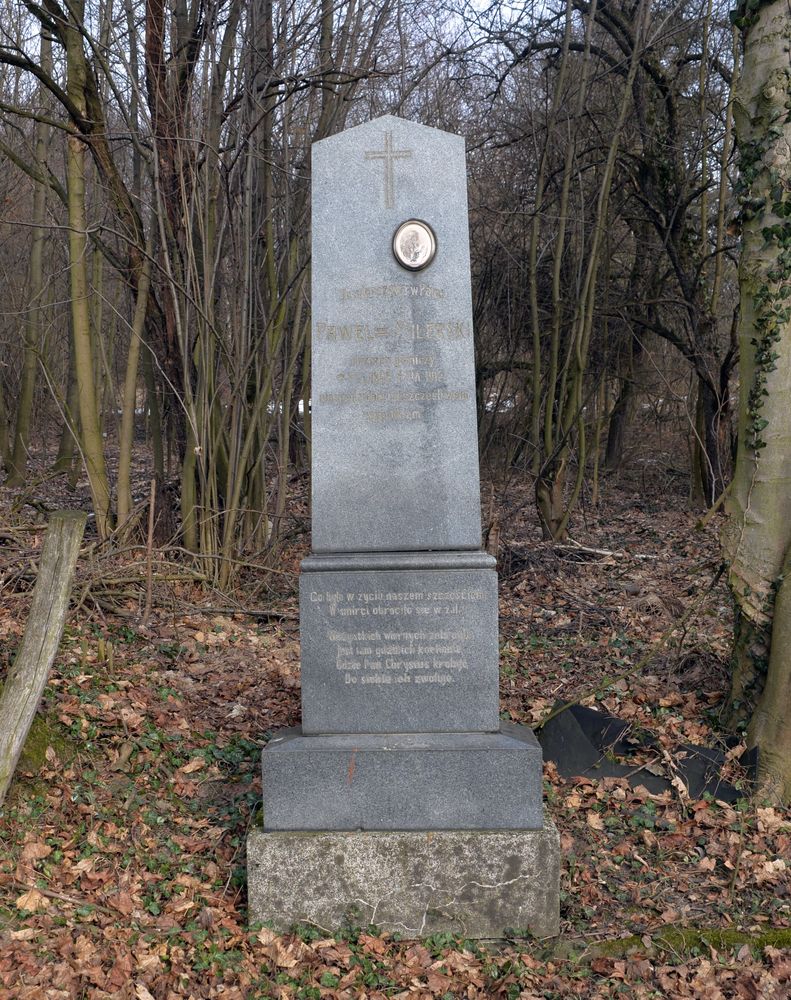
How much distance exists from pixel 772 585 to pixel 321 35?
692cm

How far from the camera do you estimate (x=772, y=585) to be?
466 centimetres

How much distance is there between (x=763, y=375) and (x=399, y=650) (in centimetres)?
247

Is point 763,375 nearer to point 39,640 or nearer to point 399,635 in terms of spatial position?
point 399,635

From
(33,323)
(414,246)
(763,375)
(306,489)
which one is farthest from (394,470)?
(33,323)

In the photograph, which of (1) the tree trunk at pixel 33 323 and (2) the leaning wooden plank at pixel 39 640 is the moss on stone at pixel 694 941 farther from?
(1) the tree trunk at pixel 33 323

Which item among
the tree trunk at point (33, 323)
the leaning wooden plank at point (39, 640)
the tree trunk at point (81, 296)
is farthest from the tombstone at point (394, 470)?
the tree trunk at point (33, 323)

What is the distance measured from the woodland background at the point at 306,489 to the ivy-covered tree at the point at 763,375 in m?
0.02

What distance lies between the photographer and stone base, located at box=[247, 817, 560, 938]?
368 centimetres

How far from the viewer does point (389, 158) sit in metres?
3.96

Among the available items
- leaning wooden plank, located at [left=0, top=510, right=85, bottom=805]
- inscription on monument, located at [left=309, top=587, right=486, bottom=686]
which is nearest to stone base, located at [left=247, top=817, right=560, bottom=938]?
inscription on monument, located at [left=309, top=587, right=486, bottom=686]

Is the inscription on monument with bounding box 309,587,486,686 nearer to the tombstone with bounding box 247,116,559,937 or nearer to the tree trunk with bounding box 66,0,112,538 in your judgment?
the tombstone with bounding box 247,116,559,937

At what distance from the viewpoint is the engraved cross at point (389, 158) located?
3.95 meters

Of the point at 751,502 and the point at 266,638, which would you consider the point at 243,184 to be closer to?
the point at 266,638

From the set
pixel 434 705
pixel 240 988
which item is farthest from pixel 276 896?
pixel 434 705
